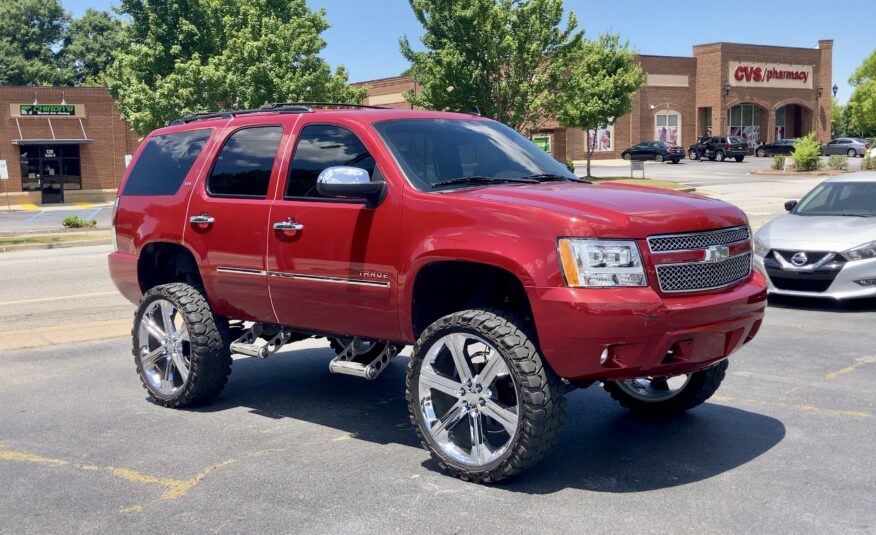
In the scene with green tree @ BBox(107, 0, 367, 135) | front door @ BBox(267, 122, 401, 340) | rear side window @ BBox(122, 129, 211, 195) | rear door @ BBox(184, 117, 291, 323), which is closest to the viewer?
front door @ BBox(267, 122, 401, 340)

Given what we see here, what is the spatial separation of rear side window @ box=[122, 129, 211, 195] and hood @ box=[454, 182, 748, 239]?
2.50 meters

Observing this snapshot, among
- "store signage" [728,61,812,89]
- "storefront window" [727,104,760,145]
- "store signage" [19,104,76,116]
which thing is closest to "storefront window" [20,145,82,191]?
"store signage" [19,104,76,116]

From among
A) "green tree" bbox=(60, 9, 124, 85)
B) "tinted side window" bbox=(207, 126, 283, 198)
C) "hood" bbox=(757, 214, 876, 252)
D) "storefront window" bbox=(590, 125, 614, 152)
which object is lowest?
"hood" bbox=(757, 214, 876, 252)

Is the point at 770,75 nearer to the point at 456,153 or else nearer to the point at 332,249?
the point at 456,153

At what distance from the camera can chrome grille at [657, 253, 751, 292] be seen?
463 cm

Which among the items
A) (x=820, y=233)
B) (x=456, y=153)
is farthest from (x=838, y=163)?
(x=456, y=153)

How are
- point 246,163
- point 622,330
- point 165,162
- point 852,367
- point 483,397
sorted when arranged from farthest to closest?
point 852,367 < point 165,162 < point 246,163 < point 483,397 < point 622,330

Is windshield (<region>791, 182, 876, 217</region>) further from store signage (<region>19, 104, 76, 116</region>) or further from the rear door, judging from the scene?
store signage (<region>19, 104, 76, 116</region>)

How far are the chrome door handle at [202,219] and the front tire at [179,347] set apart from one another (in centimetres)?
49

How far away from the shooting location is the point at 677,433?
5730 millimetres

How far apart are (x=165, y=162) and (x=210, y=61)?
31240 mm

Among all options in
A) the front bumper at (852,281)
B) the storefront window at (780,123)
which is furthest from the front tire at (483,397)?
the storefront window at (780,123)

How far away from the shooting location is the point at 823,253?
10.3 meters

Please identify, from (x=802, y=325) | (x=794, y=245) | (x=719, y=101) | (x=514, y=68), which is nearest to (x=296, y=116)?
(x=802, y=325)
